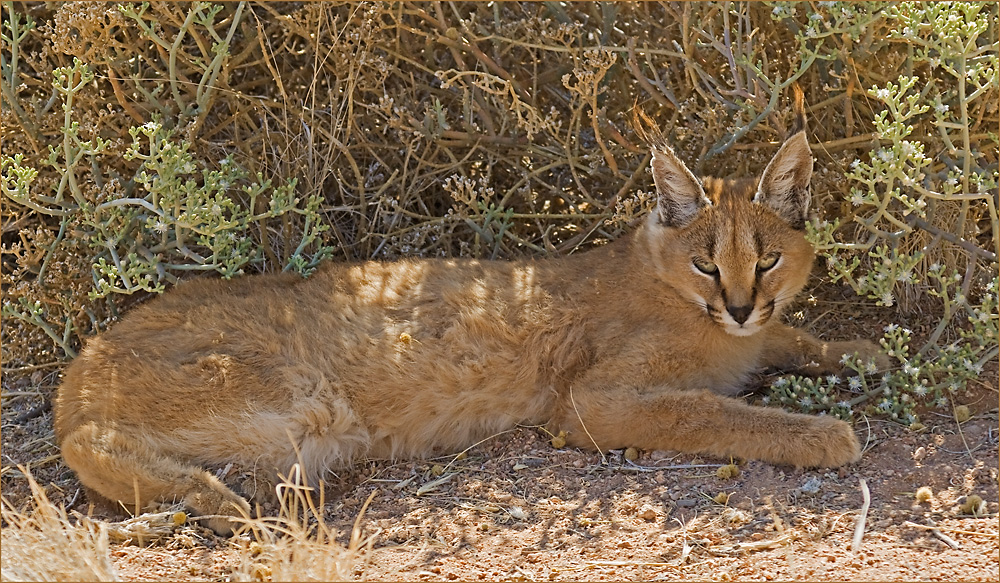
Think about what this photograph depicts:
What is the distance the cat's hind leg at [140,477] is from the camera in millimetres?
3684

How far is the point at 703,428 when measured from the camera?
12.8 ft

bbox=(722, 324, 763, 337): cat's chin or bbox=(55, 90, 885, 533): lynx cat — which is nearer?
bbox=(55, 90, 885, 533): lynx cat

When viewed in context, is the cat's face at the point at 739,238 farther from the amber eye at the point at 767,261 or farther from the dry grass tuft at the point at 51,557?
the dry grass tuft at the point at 51,557

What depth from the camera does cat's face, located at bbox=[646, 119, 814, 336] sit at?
13.1 ft

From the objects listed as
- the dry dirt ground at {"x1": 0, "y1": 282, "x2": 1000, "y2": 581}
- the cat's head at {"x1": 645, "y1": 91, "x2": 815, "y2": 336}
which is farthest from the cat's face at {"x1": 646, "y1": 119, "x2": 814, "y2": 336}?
the dry dirt ground at {"x1": 0, "y1": 282, "x2": 1000, "y2": 581}

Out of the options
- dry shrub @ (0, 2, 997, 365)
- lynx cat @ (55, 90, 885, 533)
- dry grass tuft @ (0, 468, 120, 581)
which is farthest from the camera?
dry shrub @ (0, 2, 997, 365)

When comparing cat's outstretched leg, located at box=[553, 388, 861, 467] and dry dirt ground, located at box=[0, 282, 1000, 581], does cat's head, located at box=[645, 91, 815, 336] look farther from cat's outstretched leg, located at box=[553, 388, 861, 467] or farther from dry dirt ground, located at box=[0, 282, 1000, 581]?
dry dirt ground, located at box=[0, 282, 1000, 581]

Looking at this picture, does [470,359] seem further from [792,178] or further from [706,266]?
[792,178]

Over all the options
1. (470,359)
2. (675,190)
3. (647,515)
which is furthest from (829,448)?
(470,359)

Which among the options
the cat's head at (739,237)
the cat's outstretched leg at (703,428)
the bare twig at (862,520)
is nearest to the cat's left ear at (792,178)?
the cat's head at (739,237)

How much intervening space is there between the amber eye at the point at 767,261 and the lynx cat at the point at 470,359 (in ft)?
0.04

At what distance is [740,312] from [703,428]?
1.76ft

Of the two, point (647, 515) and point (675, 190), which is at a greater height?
point (675, 190)

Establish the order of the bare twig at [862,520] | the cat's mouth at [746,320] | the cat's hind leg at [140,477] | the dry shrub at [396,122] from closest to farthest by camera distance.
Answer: the bare twig at [862,520] → the cat's hind leg at [140,477] → the cat's mouth at [746,320] → the dry shrub at [396,122]
